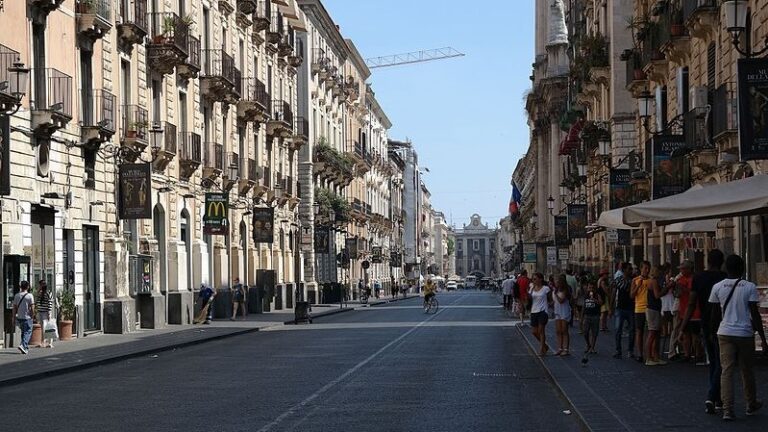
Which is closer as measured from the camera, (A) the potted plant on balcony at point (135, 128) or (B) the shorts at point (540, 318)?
(B) the shorts at point (540, 318)

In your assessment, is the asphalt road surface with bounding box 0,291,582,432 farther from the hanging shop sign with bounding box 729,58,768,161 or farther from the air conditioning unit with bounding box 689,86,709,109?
the air conditioning unit with bounding box 689,86,709,109

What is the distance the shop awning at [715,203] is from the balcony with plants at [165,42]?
24059 millimetres

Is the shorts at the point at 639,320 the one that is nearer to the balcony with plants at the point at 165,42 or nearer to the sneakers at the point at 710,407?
the sneakers at the point at 710,407

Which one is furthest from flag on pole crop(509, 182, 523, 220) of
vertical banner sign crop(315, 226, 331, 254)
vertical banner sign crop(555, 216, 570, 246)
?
vertical banner sign crop(555, 216, 570, 246)

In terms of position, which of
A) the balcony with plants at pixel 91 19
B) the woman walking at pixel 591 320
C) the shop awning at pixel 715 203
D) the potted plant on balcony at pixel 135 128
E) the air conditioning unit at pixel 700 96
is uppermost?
the balcony with plants at pixel 91 19

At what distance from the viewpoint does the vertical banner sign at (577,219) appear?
5451 centimetres

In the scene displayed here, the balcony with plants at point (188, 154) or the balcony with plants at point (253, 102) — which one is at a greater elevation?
the balcony with plants at point (253, 102)

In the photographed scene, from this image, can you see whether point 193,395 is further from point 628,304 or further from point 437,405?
point 628,304

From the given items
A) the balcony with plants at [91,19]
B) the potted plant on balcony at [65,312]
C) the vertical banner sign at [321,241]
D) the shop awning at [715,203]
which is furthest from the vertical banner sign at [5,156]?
the vertical banner sign at [321,241]

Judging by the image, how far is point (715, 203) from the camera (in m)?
19.8

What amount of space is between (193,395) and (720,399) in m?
7.26

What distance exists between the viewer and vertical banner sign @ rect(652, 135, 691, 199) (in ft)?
109

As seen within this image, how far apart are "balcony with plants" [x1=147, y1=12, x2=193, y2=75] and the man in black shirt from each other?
93.5 feet

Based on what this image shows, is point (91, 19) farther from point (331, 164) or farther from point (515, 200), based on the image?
point (515, 200)
